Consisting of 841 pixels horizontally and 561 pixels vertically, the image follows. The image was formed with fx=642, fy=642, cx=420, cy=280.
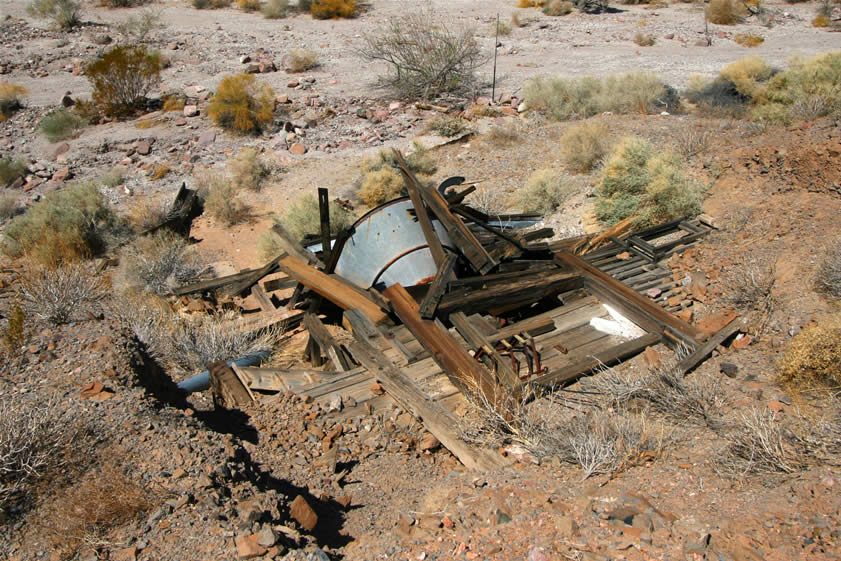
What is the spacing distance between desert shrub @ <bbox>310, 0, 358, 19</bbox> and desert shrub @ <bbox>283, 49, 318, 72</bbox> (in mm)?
5153

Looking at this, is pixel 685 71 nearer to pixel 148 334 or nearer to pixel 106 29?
pixel 148 334

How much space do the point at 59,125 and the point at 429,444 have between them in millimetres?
14194

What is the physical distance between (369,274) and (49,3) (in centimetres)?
2221

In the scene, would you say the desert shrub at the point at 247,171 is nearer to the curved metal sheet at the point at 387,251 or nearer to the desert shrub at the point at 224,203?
the desert shrub at the point at 224,203

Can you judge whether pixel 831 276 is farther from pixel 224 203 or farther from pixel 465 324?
pixel 224 203

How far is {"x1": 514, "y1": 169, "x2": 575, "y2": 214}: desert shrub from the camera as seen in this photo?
11.0m

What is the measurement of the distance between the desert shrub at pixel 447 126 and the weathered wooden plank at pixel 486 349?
29.5ft

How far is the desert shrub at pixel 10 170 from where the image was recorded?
13.4 meters

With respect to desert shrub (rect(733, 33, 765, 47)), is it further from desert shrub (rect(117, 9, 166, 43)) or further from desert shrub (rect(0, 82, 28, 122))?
desert shrub (rect(0, 82, 28, 122))

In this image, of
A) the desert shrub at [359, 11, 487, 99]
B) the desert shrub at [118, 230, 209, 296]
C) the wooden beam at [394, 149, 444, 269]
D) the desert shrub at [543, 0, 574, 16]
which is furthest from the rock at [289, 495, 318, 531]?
the desert shrub at [543, 0, 574, 16]

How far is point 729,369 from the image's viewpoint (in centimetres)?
576

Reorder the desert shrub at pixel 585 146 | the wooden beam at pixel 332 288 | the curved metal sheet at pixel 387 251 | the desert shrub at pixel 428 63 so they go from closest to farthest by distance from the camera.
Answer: the wooden beam at pixel 332 288 → the curved metal sheet at pixel 387 251 → the desert shrub at pixel 585 146 → the desert shrub at pixel 428 63

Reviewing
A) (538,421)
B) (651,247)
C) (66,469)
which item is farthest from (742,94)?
(66,469)

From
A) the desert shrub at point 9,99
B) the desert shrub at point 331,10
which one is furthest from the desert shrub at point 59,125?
the desert shrub at point 331,10
